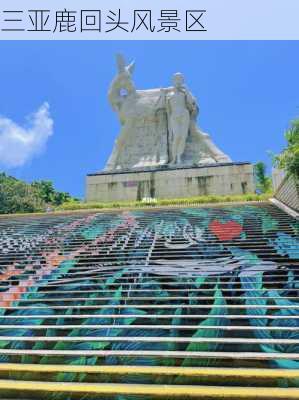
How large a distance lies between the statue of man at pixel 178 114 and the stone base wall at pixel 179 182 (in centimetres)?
148

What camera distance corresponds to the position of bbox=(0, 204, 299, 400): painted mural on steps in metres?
3.42

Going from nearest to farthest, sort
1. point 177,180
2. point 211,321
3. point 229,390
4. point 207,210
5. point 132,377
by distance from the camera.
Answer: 1. point 229,390
2. point 132,377
3. point 211,321
4. point 207,210
5. point 177,180

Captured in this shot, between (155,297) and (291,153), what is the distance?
15.0 ft

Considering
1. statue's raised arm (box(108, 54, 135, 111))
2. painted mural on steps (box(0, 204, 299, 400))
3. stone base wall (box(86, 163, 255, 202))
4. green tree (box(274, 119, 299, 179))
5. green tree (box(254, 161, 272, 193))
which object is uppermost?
statue's raised arm (box(108, 54, 135, 111))

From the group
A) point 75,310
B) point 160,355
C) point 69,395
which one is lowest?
point 69,395

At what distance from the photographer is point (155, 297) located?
4.52m

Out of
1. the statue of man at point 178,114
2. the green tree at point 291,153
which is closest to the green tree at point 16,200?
the statue of man at point 178,114

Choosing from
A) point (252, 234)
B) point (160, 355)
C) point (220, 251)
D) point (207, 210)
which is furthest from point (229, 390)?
point (207, 210)

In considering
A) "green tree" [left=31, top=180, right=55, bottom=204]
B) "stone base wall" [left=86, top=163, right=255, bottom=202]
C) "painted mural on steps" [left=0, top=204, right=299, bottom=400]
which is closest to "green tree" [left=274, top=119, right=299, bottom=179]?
"painted mural on steps" [left=0, top=204, right=299, bottom=400]

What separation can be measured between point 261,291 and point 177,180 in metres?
11.7

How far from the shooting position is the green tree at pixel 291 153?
7234 mm

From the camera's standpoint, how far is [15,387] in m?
→ 3.00

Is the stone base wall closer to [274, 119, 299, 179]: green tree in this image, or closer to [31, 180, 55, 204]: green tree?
[274, 119, 299, 179]: green tree

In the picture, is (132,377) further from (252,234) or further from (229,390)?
(252,234)
